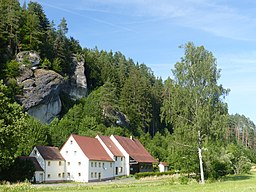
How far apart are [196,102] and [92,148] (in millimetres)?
25417

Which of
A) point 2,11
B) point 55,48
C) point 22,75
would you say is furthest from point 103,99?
point 2,11

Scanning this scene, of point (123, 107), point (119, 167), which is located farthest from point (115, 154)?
point (123, 107)

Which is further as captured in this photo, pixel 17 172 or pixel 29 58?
pixel 29 58

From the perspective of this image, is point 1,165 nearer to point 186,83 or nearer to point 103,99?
point 186,83

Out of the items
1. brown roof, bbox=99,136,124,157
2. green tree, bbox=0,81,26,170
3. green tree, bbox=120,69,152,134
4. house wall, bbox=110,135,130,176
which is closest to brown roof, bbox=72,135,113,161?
brown roof, bbox=99,136,124,157

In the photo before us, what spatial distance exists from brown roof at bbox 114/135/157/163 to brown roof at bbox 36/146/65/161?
15.1 meters

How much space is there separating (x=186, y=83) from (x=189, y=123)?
4681mm

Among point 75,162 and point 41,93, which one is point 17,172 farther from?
point 41,93

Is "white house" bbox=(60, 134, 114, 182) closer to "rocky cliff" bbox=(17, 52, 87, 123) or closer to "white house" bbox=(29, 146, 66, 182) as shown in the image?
"white house" bbox=(29, 146, 66, 182)

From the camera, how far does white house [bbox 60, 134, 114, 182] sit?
58.5 m

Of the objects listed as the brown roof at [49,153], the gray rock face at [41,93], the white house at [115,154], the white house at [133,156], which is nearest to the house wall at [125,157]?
the white house at [133,156]

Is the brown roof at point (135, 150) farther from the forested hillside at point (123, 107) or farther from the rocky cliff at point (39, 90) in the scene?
the rocky cliff at point (39, 90)

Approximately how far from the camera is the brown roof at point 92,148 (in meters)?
60.0

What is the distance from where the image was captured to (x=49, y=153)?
2295 inches
